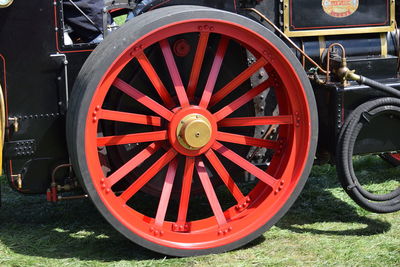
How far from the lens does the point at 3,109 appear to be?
3.64m

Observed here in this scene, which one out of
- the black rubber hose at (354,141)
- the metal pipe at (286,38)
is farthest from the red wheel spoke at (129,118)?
the black rubber hose at (354,141)

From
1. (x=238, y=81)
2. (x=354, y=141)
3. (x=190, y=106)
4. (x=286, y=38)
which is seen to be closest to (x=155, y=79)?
(x=190, y=106)

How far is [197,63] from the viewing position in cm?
379

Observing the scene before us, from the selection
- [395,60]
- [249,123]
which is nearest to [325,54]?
[395,60]

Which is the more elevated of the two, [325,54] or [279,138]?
[325,54]

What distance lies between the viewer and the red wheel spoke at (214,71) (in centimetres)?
381

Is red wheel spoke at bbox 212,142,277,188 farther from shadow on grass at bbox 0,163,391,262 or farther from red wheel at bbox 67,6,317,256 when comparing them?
shadow on grass at bbox 0,163,391,262

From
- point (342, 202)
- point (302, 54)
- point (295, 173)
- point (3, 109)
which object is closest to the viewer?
point (3, 109)

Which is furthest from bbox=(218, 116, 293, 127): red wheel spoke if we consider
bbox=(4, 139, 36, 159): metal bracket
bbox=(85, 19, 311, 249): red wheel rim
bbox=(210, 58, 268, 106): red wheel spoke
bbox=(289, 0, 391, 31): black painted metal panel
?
bbox=(4, 139, 36, 159): metal bracket

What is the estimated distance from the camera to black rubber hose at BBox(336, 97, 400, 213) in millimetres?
3922

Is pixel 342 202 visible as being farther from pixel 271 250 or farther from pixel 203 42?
pixel 203 42

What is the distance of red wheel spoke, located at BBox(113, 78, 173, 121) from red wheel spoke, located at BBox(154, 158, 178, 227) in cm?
28

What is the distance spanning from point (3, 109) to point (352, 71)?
1.83m

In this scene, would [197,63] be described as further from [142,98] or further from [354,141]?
[354,141]
